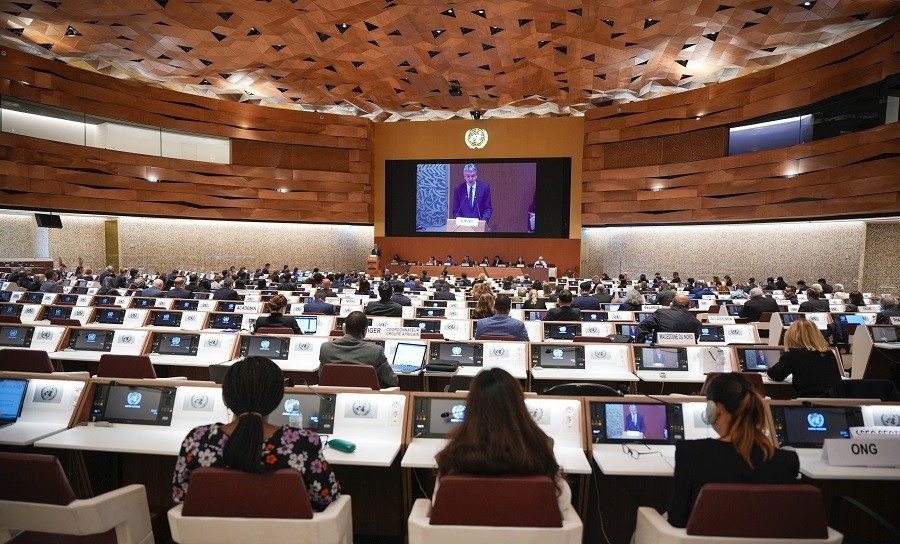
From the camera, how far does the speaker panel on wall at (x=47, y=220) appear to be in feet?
62.2

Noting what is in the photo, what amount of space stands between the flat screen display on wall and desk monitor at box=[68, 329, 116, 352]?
19.6 meters

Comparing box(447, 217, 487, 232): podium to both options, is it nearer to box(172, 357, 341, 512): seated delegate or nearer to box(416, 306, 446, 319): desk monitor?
box(416, 306, 446, 319): desk monitor

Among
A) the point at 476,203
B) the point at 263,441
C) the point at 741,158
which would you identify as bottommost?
the point at 263,441

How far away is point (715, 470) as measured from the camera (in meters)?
2.28

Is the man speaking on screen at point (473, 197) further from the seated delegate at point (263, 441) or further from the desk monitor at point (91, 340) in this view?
the seated delegate at point (263, 441)

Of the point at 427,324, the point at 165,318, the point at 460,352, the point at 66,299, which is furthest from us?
the point at 66,299

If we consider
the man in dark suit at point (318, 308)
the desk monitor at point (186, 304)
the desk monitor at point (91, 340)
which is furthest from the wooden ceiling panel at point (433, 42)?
the desk monitor at point (91, 340)

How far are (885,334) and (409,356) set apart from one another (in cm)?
585

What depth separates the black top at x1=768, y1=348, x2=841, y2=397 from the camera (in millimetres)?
4473

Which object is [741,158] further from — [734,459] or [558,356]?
[734,459]

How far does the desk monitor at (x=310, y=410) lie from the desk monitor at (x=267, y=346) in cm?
262

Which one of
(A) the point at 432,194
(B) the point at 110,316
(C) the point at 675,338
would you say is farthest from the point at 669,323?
(A) the point at 432,194

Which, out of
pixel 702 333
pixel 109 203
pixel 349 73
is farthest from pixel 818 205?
pixel 109 203

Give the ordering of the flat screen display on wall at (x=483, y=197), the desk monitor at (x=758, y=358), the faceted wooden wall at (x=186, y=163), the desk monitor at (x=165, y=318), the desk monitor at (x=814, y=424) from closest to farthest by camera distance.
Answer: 1. the desk monitor at (x=814, y=424)
2. the desk monitor at (x=758, y=358)
3. the desk monitor at (x=165, y=318)
4. the faceted wooden wall at (x=186, y=163)
5. the flat screen display on wall at (x=483, y=197)
